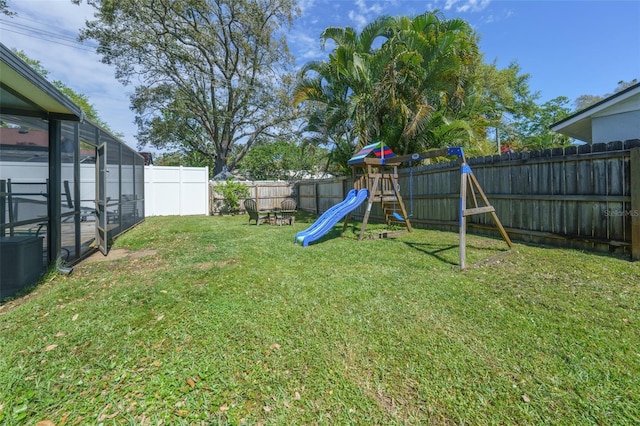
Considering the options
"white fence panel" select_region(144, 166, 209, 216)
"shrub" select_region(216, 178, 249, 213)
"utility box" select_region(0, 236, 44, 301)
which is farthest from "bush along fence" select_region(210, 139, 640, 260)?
"white fence panel" select_region(144, 166, 209, 216)

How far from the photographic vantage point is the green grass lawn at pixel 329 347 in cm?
164

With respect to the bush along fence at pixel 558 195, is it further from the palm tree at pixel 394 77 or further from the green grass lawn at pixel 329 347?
the palm tree at pixel 394 77

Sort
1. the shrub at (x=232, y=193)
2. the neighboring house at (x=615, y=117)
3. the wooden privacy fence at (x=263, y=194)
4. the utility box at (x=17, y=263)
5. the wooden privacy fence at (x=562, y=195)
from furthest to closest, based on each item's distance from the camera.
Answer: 1. the wooden privacy fence at (x=263, y=194)
2. the shrub at (x=232, y=193)
3. the neighboring house at (x=615, y=117)
4. the wooden privacy fence at (x=562, y=195)
5. the utility box at (x=17, y=263)

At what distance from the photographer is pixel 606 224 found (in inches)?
176

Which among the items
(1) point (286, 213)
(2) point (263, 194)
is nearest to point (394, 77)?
(1) point (286, 213)

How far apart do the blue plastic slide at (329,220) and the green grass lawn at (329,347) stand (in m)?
2.13

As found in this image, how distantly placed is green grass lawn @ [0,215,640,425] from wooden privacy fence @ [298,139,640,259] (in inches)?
30.1

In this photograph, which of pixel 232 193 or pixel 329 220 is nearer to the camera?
pixel 329 220

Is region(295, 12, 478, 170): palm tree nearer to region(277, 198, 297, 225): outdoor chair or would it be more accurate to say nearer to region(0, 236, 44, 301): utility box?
region(277, 198, 297, 225): outdoor chair

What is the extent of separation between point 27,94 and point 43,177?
1.20m

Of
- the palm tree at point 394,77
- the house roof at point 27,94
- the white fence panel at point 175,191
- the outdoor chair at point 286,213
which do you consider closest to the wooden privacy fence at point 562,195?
the palm tree at point 394,77

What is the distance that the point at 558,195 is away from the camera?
16.7ft

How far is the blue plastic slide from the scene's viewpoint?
20.1 ft

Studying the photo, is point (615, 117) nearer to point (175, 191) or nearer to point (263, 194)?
point (263, 194)
